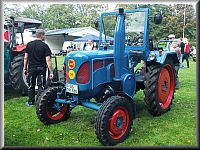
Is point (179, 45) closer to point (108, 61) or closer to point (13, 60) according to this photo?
point (108, 61)

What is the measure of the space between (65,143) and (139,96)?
10.7ft

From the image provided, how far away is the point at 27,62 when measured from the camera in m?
5.56

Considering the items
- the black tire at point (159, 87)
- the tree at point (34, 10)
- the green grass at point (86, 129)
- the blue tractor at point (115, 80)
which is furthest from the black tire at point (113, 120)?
the tree at point (34, 10)

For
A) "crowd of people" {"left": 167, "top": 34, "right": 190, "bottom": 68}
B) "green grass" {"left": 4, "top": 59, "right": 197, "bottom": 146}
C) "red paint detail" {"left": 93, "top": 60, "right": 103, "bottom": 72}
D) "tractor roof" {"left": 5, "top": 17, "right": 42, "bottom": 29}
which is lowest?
"green grass" {"left": 4, "top": 59, "right": 197, "bottom": 146}

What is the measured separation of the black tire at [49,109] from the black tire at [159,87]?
167 cm

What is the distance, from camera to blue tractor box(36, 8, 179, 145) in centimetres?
391

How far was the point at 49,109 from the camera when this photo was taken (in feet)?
15.1

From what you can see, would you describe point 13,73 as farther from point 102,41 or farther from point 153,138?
point 153,138

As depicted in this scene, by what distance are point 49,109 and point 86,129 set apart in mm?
803

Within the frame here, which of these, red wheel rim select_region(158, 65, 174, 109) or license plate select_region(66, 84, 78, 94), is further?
red wheel rim select_region(158, 65, 174, 109)

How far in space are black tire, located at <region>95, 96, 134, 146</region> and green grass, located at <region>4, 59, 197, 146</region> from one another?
18cm

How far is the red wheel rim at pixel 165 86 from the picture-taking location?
201 inches

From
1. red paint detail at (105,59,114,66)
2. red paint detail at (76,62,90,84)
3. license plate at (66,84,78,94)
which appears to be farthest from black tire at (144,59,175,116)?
license plate at (66,84,78,94)

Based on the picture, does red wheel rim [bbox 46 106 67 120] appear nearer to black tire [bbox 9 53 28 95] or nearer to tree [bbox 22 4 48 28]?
tree [bbox 22 4 48 28]
